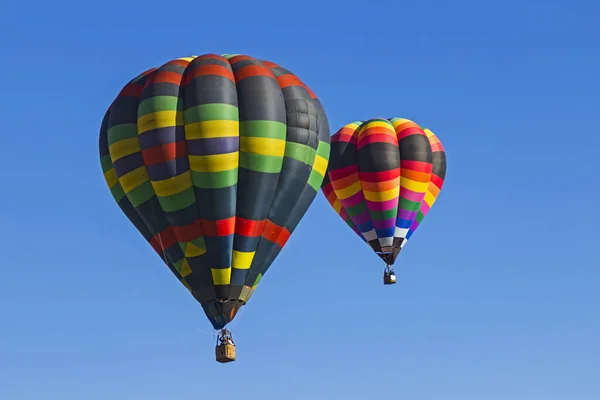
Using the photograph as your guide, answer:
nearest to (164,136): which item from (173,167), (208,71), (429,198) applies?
(173,167)

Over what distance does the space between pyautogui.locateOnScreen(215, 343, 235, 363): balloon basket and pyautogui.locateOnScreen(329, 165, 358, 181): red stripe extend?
10.7 metres

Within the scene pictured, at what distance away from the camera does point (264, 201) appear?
37406mm

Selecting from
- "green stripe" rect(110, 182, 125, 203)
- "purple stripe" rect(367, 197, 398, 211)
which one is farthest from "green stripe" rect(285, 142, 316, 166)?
"purple stripe" rect(367, 197, 398, 211)

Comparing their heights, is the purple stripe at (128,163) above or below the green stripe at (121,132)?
below

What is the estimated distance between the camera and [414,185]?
46406mm

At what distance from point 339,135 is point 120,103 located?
1029cm

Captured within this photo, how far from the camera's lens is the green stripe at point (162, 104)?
3731cm

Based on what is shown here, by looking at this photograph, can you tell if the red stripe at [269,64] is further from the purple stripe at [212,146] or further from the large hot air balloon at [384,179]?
the large hot air balloon at [384,179]

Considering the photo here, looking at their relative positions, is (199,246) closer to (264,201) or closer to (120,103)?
(264,201)

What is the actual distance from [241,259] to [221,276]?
0.67m

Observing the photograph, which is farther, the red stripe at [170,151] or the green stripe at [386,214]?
the green stripe at [386,214]

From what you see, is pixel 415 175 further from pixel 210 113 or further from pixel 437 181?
pixel 210 113

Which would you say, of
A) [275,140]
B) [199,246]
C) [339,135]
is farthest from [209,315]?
[339,135]

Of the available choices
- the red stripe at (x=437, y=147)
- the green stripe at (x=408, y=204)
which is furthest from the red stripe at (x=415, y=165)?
the green stripe at (x=408, y=204)
